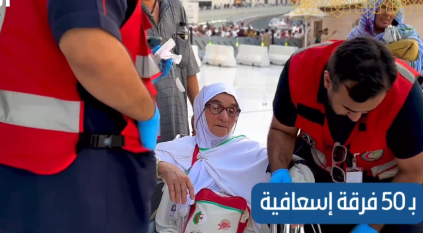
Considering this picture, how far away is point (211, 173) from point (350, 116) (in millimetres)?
651

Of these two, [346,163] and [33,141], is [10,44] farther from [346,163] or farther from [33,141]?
[346,163]

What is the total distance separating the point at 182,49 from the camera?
230 cm

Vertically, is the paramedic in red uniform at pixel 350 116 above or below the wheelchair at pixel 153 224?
above

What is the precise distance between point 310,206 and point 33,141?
2.60 feet

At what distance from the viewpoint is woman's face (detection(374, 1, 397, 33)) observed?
Result: 2752 millimetres

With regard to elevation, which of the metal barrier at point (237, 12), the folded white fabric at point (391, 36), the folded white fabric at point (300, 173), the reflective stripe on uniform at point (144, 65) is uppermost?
the metal barrier at point (237, 12)

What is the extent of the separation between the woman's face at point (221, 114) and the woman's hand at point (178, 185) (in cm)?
34

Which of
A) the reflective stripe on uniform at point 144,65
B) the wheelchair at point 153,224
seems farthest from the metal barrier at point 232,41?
the reflective stripe on uniform at point 144,65

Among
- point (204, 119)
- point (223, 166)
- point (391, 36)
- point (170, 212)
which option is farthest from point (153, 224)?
point (391, 36)

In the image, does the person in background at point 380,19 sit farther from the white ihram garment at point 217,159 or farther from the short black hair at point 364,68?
the short black hair at point 364,68

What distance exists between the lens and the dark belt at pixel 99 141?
1001 millimetres

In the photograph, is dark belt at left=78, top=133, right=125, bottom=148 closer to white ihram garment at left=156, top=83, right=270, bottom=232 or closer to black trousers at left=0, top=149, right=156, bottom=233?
black trousers at left=0, top=149, right=156, bottom=233

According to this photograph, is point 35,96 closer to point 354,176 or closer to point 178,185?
point 178,185

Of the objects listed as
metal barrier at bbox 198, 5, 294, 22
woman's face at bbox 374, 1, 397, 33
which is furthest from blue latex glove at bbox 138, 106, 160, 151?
metal barrier at bbox 198, 5, 294, 22
